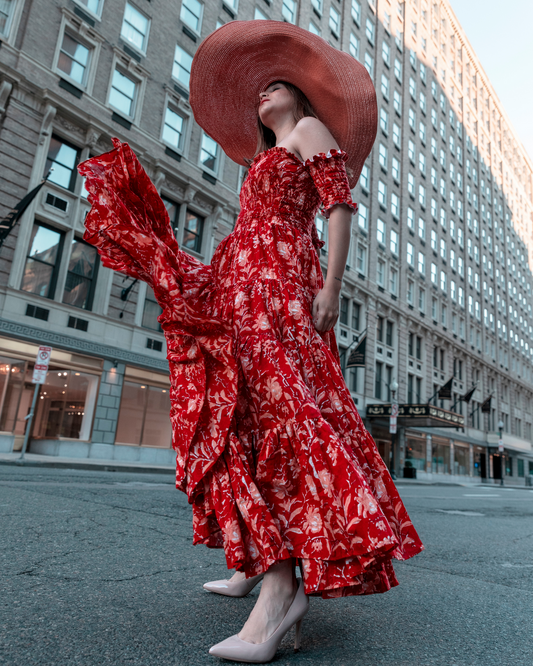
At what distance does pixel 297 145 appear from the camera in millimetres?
2244

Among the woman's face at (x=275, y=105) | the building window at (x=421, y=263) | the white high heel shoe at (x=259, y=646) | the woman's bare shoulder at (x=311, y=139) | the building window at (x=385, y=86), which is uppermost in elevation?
the building window at (x=385, y=86)

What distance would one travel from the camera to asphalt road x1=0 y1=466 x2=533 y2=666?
1.49 meters

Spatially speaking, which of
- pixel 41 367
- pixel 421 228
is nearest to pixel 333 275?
pixel 41 367

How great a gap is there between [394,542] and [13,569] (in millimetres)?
1598

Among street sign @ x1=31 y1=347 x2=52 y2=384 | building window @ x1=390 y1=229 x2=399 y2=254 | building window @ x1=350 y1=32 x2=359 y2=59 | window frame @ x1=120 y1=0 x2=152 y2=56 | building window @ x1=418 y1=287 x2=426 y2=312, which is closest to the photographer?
street sign @ x1=31 y1=347 x2=52 y2=384

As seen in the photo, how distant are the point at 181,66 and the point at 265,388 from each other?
899 inches

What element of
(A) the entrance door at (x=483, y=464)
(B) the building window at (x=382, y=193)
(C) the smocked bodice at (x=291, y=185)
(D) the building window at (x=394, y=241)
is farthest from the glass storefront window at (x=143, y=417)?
(A) the entrance door at (x=483, y=464)

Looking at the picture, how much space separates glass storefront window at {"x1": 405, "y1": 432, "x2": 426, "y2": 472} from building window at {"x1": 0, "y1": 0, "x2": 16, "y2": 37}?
29086 millimetres

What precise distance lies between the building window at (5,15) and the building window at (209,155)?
7.95 metres

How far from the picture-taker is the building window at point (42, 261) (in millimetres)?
15461

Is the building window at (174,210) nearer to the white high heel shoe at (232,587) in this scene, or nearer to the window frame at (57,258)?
the window frame at (57,258)

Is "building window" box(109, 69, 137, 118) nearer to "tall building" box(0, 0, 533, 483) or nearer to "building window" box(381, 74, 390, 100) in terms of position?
"tall building" box(0, 0, 533, 483)

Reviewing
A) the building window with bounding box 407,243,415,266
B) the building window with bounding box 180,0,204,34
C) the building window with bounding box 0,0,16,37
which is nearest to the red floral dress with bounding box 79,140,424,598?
the building window with bounding box 0,0,16,37

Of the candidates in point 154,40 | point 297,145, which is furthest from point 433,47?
point 297,145
